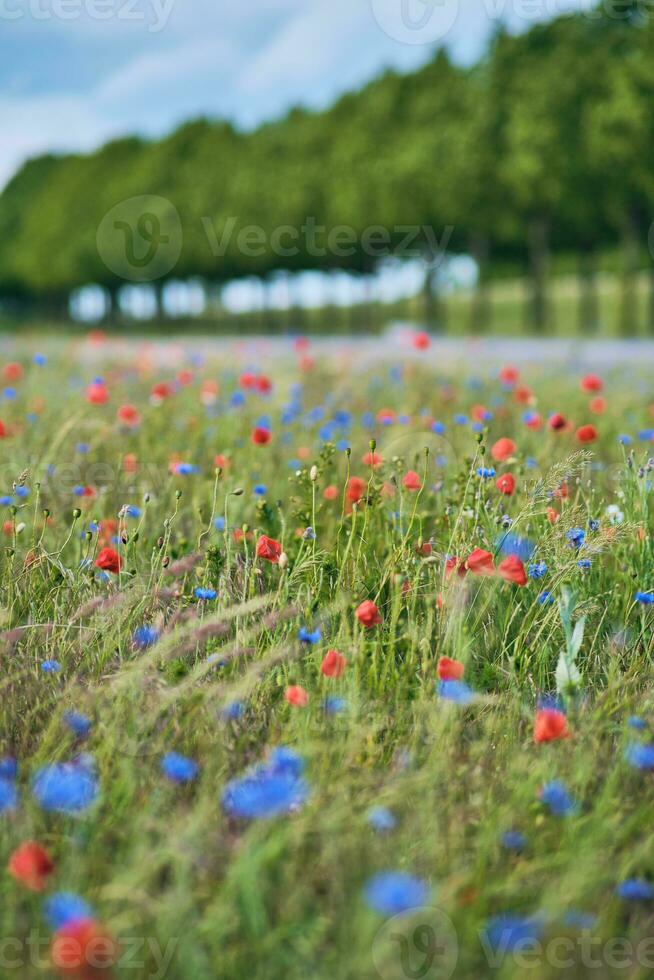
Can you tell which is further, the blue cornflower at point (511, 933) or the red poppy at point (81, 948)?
the blue cornflower at point (511, 933)

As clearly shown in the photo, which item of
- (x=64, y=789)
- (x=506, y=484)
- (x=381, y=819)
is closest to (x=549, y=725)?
(x=381, y=819)

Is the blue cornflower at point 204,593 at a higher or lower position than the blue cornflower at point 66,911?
higher

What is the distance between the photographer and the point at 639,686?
2531 millimetres

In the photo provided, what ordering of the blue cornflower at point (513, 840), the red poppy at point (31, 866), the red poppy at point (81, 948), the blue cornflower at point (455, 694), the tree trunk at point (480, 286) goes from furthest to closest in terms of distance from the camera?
the tree trunk at point (480, 286) → the blue cornflower at point (455, 694) → the blue cornflower at point (513, 840) → the red poppy at point (31, 866) → the red poppy at point (81, 948)

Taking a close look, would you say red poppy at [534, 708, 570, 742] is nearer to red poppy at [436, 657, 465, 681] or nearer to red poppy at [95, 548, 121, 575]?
red poppy at [436, 657, 465, 681]

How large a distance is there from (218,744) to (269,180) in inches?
1225

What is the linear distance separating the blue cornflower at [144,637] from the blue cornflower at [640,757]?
109 cm

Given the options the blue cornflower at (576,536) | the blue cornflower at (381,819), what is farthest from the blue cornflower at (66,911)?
the blue cornflower at (576,536)

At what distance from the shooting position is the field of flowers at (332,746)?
1.52 meters

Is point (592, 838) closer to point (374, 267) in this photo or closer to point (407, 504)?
point (407, 504)

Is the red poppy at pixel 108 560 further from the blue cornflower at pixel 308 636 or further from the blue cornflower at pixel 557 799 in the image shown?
the blue cornflower at pixel 557 799

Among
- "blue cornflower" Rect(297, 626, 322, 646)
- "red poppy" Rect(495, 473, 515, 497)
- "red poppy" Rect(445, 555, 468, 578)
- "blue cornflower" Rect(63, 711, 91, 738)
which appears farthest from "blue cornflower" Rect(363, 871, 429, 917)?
"red poppy" Rect(495, 473, 515, 497)

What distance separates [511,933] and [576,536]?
146cm

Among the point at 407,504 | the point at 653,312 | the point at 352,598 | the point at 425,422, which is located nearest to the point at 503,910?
the point at 352,598
